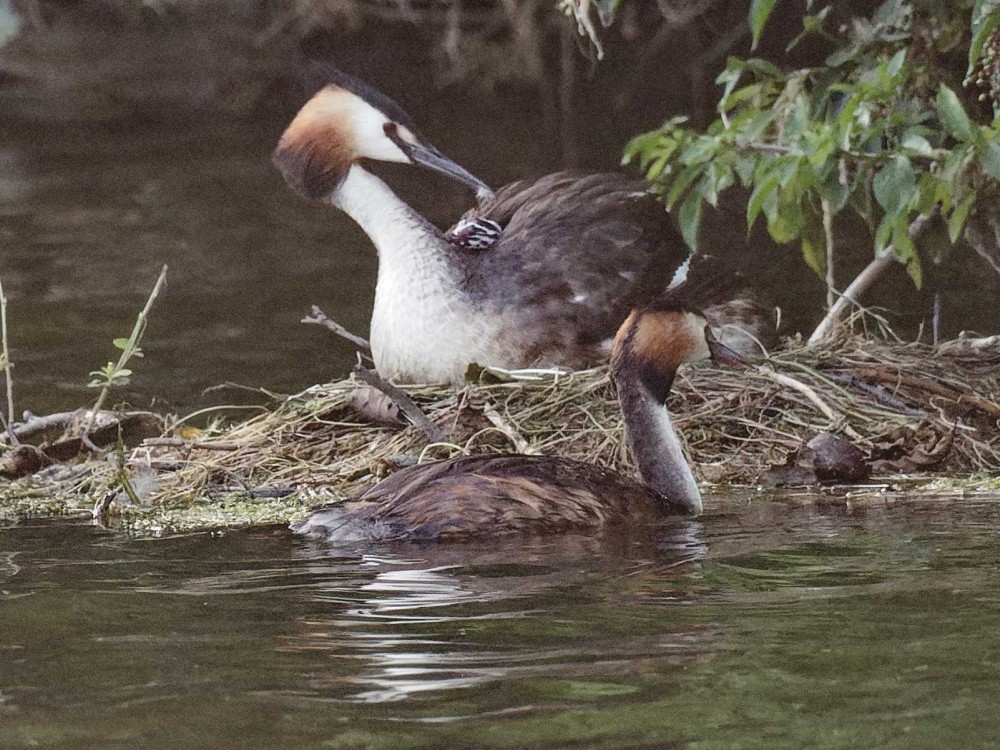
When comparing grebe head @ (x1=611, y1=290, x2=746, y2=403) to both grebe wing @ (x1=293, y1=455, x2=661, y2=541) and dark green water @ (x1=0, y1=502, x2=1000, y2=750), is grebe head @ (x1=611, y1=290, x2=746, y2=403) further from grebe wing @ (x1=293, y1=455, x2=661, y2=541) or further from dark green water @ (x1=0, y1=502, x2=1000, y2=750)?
dark green water @ (x1=0, y1=502, x2=1000, y2=750)

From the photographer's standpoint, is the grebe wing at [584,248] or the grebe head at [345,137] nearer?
the grebe wing at [584,248]

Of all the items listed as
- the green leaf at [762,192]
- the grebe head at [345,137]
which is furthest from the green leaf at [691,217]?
the grebe head at [345,137]

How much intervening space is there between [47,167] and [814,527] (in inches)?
354

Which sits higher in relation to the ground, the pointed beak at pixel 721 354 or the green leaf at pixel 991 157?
the green leaf at pixel 991 157

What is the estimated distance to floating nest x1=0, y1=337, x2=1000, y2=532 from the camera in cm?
577

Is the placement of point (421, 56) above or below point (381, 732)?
above

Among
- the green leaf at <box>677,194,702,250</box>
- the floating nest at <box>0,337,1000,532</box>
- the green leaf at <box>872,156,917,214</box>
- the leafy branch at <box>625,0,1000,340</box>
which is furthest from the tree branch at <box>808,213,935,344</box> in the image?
the green leaf at <box>872,156,917,214</box>

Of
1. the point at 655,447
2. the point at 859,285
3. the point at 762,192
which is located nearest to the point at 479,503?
the point at 655,447

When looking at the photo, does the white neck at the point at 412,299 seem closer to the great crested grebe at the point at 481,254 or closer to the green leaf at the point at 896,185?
the great crested grebe at the point at 481,254

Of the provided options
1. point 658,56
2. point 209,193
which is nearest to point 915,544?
point 209,193

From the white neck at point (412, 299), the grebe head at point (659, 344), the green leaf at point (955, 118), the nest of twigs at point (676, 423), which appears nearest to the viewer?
the green leaf at point (955, 118)

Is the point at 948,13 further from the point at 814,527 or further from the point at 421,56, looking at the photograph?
the point at 421,56

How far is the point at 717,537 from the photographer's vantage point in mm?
4840

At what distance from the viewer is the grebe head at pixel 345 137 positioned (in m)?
6.97
